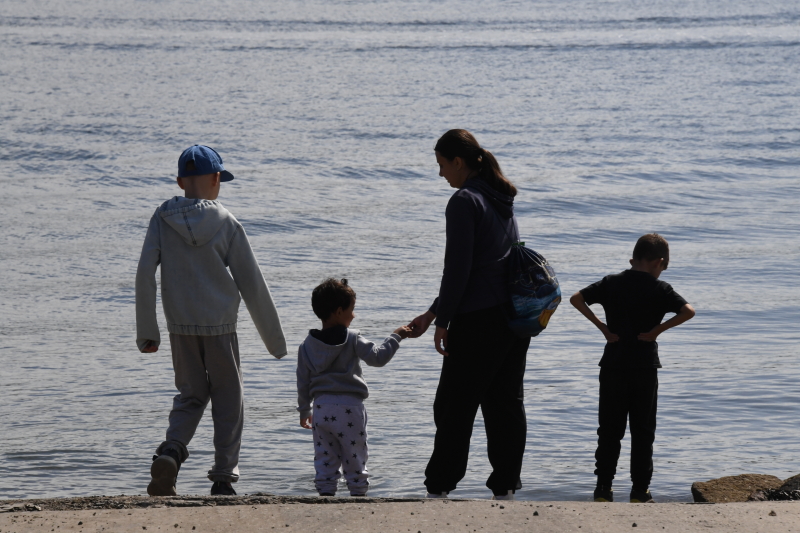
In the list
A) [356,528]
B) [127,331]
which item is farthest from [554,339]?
[356,528]

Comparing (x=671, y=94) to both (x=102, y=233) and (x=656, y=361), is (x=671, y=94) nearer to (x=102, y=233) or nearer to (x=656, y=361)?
(x=102, y=233)

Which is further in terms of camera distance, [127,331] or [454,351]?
[127,331]

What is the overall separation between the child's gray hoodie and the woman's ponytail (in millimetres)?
822

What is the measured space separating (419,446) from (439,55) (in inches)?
1003

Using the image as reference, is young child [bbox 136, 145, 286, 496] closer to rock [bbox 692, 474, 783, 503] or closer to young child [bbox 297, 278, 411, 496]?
young child [bbox 297, 278, 411, 496]

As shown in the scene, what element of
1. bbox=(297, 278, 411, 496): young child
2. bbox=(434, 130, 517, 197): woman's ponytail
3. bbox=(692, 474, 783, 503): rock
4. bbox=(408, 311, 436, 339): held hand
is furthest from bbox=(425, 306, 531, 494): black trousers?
bbox=(692, 474, 783, 503): rock

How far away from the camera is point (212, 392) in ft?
15.0

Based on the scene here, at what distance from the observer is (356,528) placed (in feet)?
11.4

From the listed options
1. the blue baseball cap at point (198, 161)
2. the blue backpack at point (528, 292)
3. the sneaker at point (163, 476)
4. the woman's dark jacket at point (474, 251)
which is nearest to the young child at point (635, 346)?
the blue backpack at point (528, 292)

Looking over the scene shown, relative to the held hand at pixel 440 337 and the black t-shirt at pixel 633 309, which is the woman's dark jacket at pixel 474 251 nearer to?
the held hand at pixel 440 337

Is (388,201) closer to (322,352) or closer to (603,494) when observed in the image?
(603,494)

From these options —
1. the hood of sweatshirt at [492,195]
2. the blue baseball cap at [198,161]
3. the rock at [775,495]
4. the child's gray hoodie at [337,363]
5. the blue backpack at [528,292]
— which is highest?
the blue baseball cap at [198,161]

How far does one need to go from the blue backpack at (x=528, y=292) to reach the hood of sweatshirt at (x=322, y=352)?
0.77 meters

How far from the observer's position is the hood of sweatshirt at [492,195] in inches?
166
